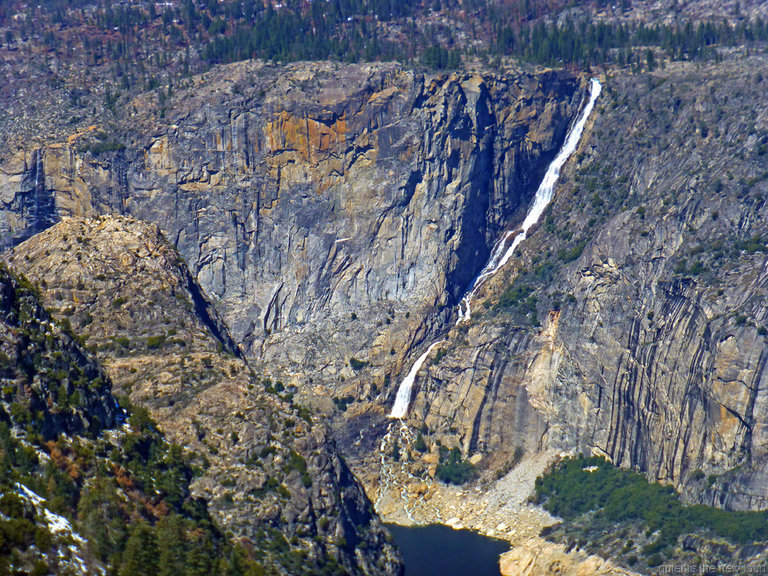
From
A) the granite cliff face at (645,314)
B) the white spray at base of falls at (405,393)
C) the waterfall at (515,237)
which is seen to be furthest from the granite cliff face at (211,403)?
the granite cliff face at (645,314)

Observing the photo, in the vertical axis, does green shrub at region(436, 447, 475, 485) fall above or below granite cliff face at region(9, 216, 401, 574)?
below

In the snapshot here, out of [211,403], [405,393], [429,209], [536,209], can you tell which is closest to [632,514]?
[405,393]

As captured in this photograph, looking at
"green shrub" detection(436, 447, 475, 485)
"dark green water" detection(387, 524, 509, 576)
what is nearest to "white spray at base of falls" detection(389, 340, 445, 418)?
"green shrub" detection(436, 447, 475, 485)

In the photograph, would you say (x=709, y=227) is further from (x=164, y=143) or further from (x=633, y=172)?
(x=164, y=143)

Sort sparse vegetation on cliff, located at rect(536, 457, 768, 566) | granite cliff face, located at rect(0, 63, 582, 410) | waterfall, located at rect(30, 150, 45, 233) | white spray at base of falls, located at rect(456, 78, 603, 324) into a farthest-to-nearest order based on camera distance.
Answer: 1. waterfall, located at rect(30, 150, 45, 233)
2. white spray at base of falls, located at rect(456, 78, 603, 324)
3. granite cliff face, located at rect(0, 63, 582, 410)
4. sparse vegetation on cliff, located at rect(536, 457, 768, 566)

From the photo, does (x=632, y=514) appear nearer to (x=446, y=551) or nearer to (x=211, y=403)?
(x=446, y=551)

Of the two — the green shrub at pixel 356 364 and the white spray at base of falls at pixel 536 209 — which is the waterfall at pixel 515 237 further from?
the green shrub at pixel 356 364

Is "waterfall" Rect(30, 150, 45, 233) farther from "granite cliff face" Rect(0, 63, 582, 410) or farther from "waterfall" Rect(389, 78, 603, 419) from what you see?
"waterfall" Rect(389, 78, 603, 419)
